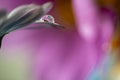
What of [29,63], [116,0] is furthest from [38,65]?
[116,0]

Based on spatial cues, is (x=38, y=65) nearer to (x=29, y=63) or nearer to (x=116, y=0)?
(x=29, y=63)
